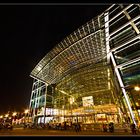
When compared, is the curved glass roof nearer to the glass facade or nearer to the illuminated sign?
the glass facade

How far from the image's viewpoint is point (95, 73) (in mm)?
34344

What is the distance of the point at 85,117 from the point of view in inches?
1237

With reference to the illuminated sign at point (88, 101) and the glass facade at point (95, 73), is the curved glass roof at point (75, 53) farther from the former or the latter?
Result: the illuminated sign at point (88, 101)

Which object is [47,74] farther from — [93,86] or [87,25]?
[87,25]

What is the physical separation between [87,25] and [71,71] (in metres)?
16.6

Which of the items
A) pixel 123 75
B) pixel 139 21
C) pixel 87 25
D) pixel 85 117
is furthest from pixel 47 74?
pixel 139 21

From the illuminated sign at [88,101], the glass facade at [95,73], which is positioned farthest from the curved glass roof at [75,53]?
the illuminated sign at [88,101]

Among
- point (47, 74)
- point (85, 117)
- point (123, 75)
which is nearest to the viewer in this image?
point (123, 75)

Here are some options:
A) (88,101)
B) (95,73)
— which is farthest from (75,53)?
(88,101)

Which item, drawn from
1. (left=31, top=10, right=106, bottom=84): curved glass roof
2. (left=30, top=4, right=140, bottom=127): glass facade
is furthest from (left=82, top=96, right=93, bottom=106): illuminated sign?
(left=31, top=10, right=106, bottom=84): curved glass roof

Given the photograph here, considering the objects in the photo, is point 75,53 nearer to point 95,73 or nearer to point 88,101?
point 95,73
